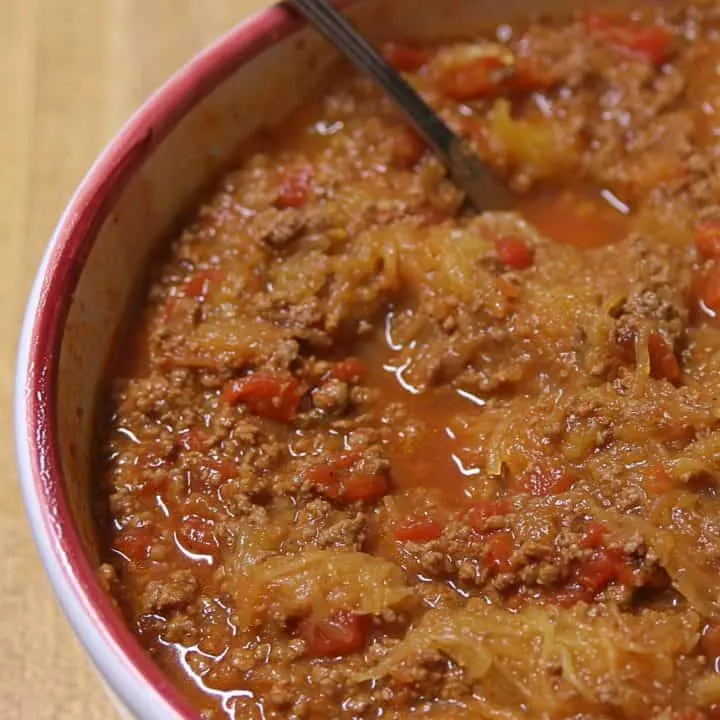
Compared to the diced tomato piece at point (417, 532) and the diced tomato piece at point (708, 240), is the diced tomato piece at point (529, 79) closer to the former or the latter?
the diced tomato piece at point (708, 240)

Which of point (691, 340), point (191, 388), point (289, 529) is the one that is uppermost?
point (191, 388)

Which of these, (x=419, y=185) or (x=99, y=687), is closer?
(x=99, y=687)

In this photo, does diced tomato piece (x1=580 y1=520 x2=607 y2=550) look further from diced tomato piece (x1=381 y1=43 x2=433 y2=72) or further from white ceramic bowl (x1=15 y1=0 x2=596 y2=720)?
diced tomato piece (x1=381 y1=43 x2=433 y2=72)

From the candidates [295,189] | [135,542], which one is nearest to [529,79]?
[295,189]

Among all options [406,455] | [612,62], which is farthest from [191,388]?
[612,62]

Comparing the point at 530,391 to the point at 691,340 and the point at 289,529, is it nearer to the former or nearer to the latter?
the point at 691,340

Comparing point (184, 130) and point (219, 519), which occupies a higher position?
point (184, 130)

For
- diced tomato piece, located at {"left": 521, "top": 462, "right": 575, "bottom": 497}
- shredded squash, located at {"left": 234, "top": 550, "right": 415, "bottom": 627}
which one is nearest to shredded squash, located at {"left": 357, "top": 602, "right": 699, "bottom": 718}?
shredded squash, located at {"left": 234, "top": 550, "right": 415, "bottom": 627}
